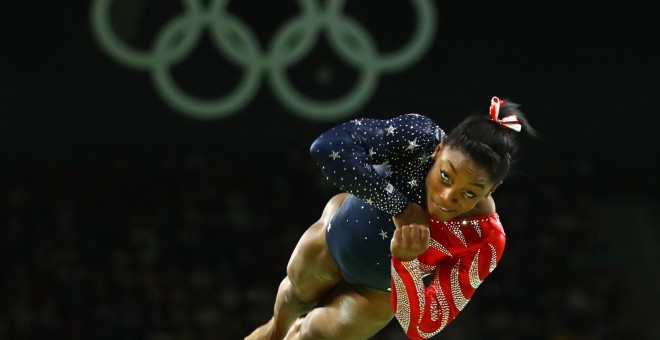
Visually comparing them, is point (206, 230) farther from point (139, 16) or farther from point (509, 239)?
point (509, 239)

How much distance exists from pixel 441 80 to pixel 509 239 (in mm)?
1461

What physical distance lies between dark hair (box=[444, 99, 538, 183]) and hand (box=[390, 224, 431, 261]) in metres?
0.27

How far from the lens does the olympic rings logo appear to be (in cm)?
Answer: 760

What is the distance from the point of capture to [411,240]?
3020 millimetres

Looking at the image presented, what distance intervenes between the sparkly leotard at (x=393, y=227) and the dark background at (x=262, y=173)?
398cm

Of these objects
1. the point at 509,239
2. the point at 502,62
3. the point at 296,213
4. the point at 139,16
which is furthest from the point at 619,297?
the point at 139,16

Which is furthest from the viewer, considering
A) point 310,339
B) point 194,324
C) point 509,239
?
point 509,239

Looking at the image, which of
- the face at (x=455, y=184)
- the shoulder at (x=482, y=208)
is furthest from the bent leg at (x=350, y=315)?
the face at (x=455, y=184)

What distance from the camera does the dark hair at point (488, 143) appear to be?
3.02 metres

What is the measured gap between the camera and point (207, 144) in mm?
8438

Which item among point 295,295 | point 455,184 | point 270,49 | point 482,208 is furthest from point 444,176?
point 270,49

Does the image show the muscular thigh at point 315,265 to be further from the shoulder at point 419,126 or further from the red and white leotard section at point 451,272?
the shoulder at point 419,126

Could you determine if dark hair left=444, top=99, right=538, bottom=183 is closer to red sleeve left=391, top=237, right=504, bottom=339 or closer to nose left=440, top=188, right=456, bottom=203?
nose left=440, top=188, right=456, bottom=203

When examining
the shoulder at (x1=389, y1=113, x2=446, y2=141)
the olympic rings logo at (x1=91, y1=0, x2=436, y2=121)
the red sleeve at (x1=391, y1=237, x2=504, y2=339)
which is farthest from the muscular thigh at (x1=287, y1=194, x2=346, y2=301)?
the olympic rings logo at (x1=91, y1=0, x2=436, y2=121)
